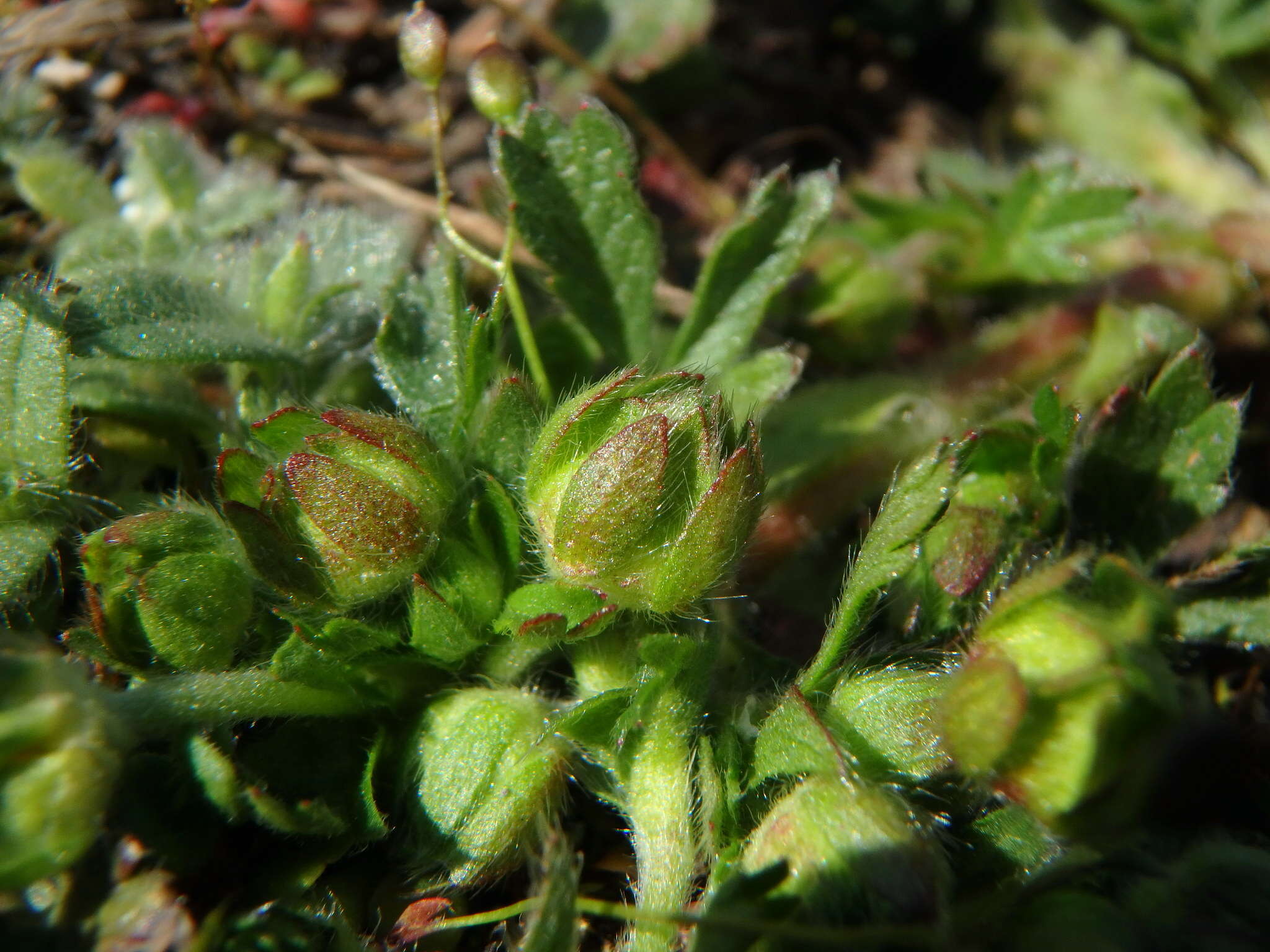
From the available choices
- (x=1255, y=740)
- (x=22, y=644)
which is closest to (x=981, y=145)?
(x=1255, y=740)

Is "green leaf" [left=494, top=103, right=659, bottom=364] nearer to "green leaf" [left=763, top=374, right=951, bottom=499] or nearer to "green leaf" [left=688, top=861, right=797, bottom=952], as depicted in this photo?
"green leaf" [left=763, top=374, right=951, bottom=499]

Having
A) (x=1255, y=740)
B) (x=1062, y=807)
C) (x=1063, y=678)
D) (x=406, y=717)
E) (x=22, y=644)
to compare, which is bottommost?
(x=1255, y=740)

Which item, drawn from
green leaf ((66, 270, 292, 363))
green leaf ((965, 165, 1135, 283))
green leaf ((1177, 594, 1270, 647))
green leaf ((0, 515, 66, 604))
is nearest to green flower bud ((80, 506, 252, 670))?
green leaf ((0, 515, 66, 604))

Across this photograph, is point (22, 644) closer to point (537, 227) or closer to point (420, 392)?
point (420, 392)

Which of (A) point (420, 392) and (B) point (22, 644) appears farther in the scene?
(A) point (420, 392)

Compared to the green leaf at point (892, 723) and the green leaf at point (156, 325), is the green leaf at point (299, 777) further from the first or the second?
the green leaf at point (892, 723)
